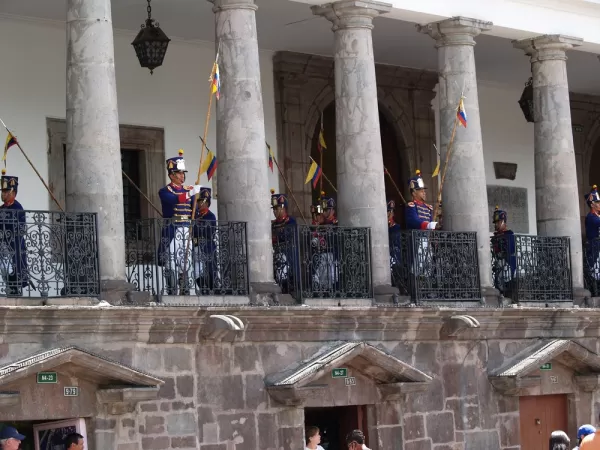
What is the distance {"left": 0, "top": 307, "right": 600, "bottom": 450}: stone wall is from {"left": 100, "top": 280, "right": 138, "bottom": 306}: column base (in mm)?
215

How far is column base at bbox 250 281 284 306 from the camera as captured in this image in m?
20.0

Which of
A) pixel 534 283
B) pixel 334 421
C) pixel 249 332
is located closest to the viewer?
pixel 249 332

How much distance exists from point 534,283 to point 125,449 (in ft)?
23.8

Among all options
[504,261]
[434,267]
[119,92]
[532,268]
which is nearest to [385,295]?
[434,267]

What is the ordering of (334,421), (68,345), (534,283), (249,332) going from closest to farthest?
(68,345)
(249,332)
(334,421)
(534,283)

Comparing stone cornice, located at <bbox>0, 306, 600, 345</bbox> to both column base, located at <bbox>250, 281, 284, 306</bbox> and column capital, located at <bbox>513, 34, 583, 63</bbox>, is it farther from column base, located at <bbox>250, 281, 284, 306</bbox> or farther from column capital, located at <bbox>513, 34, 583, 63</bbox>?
column capital, located at <bbox>513, 34, 583, 63</bbox>

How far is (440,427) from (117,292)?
5258 millimetres

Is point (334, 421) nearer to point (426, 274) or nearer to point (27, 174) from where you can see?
point (426, 274)

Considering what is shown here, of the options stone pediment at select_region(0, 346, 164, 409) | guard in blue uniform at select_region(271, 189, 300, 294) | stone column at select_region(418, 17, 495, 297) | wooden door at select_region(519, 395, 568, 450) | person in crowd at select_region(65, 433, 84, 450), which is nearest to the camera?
person in crowd at select_region(65, 433, 84, 450)

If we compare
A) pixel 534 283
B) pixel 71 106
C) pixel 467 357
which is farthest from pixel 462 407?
pixel 71 106

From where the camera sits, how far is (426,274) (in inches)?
873

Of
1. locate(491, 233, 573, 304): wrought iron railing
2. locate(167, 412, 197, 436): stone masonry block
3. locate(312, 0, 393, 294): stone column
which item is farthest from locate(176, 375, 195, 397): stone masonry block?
locate(491, 233, 573, 304): wrought iron railing

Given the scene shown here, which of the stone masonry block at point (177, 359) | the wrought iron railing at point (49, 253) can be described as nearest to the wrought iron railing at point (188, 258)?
the stone masonry block at point (177, 359)

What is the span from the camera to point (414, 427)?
70.8 feet
